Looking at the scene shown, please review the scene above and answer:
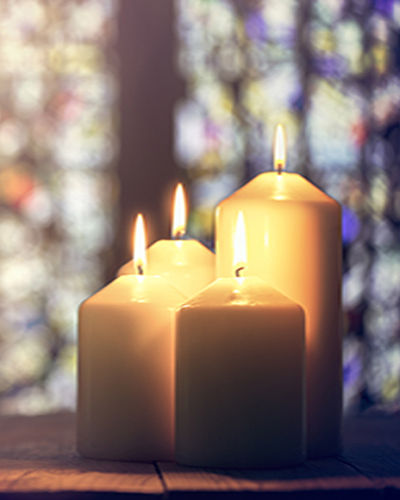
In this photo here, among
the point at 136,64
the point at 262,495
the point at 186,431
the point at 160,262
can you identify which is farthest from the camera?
the point at 136,64

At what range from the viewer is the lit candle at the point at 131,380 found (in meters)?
0.66

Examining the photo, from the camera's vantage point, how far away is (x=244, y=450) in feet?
1.97

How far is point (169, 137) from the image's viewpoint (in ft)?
5.80

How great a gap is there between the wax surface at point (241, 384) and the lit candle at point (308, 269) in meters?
0.07

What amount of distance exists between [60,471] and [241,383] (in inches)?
5.8

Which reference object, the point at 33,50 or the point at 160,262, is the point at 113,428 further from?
the point at 33,50

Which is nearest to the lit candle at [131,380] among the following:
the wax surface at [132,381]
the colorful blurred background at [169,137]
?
the wax surface at [132,381]

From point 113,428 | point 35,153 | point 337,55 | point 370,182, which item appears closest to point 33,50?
point 35,153

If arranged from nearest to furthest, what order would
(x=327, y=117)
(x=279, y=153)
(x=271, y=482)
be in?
(x=271, y=482)
(x=279, y=153)
(x=327, y=117)

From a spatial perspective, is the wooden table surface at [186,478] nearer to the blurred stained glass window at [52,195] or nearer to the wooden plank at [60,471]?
the wooden plank at [60,471]

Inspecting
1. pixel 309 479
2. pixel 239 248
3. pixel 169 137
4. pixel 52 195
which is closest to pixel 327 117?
pixel 169 137

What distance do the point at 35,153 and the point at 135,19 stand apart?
37 cm

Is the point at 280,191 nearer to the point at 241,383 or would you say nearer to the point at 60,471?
the point at 241,383

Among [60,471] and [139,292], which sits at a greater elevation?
[139,292]
